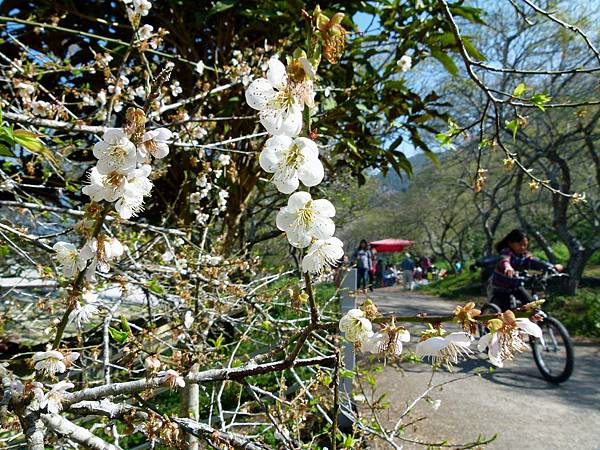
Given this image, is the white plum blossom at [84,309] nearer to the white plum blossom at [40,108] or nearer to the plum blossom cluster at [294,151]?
the plum blossom cluster at [294,151]

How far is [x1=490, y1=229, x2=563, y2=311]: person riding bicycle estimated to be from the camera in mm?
5262

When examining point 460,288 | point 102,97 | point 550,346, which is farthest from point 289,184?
point 460,288

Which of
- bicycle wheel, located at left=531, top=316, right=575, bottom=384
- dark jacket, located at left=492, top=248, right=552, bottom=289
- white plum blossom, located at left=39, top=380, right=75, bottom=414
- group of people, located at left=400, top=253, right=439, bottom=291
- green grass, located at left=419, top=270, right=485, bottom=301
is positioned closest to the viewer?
white plum blossom, located at left=39, top=380, right=75, bottom=414

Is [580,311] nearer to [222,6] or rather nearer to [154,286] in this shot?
[222,6]

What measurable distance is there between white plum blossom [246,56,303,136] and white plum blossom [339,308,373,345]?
1.13 feet

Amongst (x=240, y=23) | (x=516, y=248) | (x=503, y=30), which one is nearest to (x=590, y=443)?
(x=516, y=248)

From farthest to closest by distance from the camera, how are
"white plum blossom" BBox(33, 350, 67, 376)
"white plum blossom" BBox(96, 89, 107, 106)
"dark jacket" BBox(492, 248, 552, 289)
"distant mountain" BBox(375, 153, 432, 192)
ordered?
"distant mountain" BBox(375, 153, 432, 192) < "dark jacket" BBox(492, 248, 552, 289) < "white plum blossom" BBox(96, 89, 107, 106) < "white plum blossom" BBox(33, 350, 67, 376)

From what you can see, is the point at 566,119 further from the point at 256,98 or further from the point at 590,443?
the point at 256,98

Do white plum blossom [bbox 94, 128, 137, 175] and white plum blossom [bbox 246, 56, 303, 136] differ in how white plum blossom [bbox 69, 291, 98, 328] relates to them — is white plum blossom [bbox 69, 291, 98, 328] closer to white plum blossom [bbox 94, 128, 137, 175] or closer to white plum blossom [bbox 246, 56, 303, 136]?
→ white plum blossom [bbox 94, 128, 137, 175]

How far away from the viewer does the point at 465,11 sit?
2.78 m

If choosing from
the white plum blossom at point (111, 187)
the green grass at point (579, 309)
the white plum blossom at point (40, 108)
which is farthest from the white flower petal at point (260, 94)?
the green grass at point (579, 309)

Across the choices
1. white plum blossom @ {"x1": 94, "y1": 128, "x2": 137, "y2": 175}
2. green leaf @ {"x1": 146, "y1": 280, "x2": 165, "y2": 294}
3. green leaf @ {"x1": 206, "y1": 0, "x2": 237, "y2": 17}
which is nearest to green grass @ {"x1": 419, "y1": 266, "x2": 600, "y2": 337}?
green leaf @ {"x1": 206, "y1": 0, "x2": 237, "y2": 17}

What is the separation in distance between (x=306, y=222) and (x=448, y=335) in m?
0.31

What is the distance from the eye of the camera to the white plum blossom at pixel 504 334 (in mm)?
672
